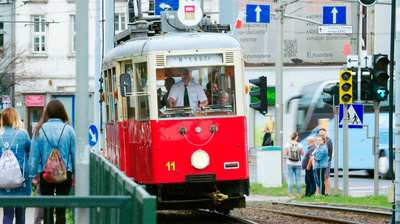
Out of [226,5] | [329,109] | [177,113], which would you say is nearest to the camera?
[177,113]

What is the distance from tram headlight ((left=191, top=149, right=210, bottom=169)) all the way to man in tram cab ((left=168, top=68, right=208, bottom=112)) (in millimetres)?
664

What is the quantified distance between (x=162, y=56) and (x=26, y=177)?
11.6 feet

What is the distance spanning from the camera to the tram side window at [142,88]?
11.9m

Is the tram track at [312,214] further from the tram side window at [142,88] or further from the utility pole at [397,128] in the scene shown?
the tram side window at [142,88]

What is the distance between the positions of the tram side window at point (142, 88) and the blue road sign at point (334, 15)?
14311 mm

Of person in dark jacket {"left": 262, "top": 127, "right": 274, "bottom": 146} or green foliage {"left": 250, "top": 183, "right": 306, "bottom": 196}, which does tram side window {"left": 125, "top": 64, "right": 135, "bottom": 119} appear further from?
person in dark jacket {"left": 262, "top": 127, "right": 274, "bottom": 146}

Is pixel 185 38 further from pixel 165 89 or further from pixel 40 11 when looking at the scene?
pixel 40 11

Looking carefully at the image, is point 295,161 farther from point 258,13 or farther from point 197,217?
point 258,13

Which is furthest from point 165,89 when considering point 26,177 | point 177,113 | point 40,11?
point 40,11

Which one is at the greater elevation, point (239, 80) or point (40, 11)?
point (40, 11)

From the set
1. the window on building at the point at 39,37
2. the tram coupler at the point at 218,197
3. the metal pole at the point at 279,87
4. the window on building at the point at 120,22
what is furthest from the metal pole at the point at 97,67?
the window on building at the point at 39,37

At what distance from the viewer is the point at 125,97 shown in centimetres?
1270

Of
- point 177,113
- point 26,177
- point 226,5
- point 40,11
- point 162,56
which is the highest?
point 40,11

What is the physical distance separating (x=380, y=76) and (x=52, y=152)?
930 centimetres
